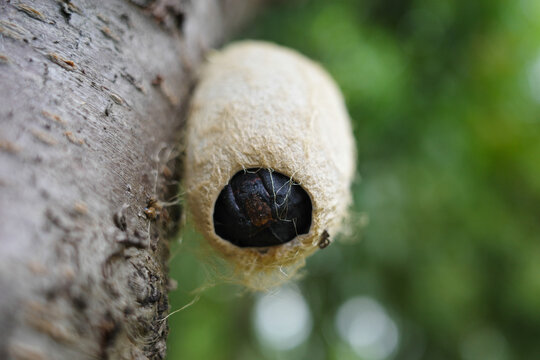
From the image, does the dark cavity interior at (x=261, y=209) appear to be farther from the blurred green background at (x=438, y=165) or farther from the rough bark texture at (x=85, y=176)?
the blurred green background at (x=438, y=165)

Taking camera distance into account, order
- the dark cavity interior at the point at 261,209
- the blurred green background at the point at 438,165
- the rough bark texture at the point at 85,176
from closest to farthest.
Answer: the rough bark texture at the point at 85,176 < the dark cavity interior at the point at 261,209 < the blurred green background at the point at 438,165

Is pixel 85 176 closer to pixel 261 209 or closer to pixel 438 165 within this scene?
pixel 261 209

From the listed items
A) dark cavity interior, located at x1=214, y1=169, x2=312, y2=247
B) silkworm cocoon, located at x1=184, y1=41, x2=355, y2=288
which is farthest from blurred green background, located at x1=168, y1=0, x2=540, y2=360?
dark cavity interior, located at x1=214, y1=169, x2=312, y2=247

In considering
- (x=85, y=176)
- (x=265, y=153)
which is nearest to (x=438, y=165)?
(x=265, y=153)

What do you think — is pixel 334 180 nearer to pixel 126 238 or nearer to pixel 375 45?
pixel 126 238

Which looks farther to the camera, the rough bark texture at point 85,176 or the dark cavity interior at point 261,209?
the dark cavity interior at point 261,209

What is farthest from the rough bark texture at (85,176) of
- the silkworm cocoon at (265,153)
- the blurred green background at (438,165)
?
the blurred green background at (438,165)

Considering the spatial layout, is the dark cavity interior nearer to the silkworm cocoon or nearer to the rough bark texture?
the silkworm cocoon
